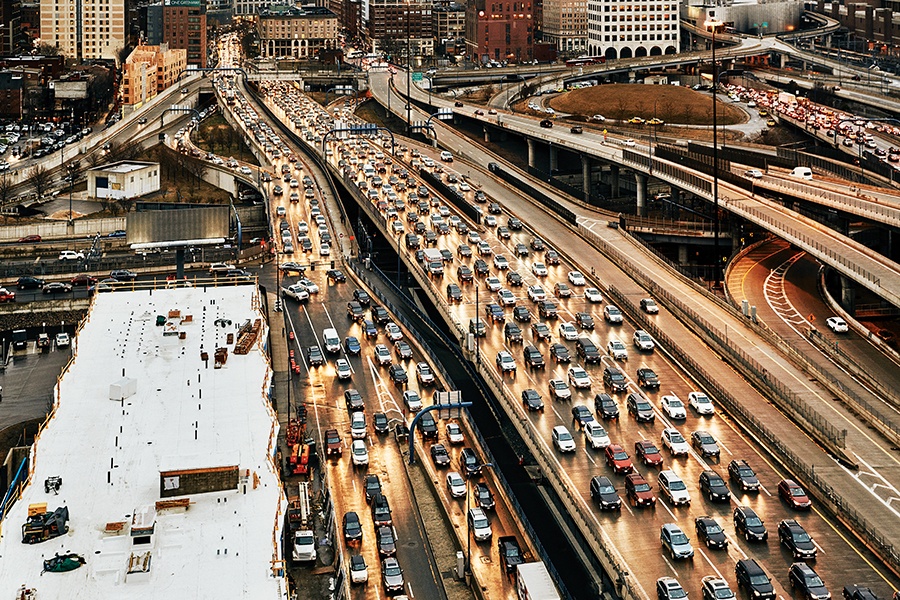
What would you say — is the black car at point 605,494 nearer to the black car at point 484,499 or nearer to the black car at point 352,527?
the black car at point 484,499

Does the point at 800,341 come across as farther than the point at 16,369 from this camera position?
No

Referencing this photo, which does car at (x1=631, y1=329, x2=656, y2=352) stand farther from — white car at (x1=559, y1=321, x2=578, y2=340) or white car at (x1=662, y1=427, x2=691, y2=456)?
white car at (x1=662, y1=427, x2=691, y2=456)

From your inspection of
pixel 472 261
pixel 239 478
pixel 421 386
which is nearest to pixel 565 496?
pixel 239 478

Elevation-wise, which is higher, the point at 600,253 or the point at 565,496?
the point at 600,253

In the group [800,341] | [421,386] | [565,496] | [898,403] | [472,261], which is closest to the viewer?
[565,496]

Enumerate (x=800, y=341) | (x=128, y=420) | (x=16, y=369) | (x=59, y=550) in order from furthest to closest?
(x=16, y=369) < (x=800, y=341) < (x=128, y=420) < (x=59, y=550)

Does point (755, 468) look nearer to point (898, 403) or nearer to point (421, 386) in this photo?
point (898, 403)

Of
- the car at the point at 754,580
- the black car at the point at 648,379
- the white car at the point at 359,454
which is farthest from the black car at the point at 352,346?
the car at the point at 754,580
